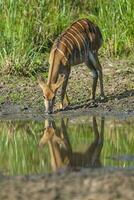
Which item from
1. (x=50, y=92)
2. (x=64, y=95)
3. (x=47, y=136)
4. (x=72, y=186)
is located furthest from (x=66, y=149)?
(x=64, y=95)

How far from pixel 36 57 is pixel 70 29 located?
5.50 feet

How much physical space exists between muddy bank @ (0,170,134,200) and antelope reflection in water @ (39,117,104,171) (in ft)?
2.36

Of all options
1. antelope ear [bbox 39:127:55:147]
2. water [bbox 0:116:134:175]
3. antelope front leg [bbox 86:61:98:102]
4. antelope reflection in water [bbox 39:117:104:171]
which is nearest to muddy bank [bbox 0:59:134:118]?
antelope front leg [bbox 86:61:98:102]

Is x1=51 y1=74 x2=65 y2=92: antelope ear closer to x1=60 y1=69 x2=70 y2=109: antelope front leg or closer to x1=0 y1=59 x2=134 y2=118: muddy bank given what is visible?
x1=60 y1=69 x2=70 y2=109: antelope front leg

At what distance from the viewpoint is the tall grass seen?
14.6m

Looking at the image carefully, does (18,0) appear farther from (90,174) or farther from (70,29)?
(90,174)

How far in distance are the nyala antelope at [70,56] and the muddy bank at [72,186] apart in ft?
14.1

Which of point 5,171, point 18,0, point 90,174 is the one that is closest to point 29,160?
point 5,171

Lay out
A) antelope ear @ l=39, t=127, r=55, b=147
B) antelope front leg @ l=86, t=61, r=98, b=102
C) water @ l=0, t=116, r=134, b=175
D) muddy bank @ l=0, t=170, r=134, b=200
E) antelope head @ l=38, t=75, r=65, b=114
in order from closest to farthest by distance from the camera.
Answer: muddy bank @ l=0, t=170, r=134, b=200
water @ l=0, t=116, r=134, b=175
antelope ear @ l=39, t=127, r=55, b=147
antelope head @ l=38, t=75, r=65, b=114
antelope front leg @ l=86, t=61, r=98, b=102

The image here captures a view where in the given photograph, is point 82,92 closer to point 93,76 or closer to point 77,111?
point 93,76

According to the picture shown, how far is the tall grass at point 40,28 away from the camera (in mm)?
14586

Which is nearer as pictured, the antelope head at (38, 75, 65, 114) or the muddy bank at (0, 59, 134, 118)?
the antelope head at (38, 75, 65, 114)

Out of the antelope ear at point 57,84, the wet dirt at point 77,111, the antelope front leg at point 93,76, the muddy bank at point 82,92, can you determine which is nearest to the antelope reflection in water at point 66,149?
the wet dirt at point 77,111

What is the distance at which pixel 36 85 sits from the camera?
46.3 ft
